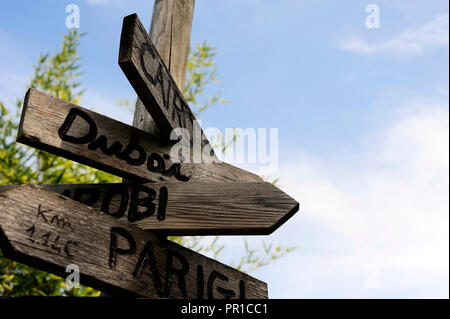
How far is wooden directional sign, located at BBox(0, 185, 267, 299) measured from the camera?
3.82 ft

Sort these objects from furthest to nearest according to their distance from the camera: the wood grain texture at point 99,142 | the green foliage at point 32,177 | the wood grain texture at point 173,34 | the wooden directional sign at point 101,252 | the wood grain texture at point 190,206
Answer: the green foliage at point 32,177 → the wood grain texture at point 173,34 → the wood grain texture at point 190,206 → the wood grain texture at point 99,142 → the wooden directional sign at point 101,252

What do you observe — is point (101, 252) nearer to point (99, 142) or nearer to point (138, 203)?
point (138, 203)

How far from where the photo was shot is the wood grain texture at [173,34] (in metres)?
1.92

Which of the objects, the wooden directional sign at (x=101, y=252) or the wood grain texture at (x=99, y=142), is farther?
the wood grain texture at (x=99, y=142)

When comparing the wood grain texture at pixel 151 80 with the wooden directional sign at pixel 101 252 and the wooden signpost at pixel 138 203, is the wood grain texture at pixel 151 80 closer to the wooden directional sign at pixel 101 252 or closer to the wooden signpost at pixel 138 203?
the wooden signpost at pixel 138 203

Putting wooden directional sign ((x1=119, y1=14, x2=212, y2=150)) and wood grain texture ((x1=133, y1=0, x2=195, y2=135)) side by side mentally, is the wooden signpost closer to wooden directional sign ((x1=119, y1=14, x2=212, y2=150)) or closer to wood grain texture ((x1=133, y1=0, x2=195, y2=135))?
wooden directional sign ((x1=119, y1=14, x2=212, y2=150))

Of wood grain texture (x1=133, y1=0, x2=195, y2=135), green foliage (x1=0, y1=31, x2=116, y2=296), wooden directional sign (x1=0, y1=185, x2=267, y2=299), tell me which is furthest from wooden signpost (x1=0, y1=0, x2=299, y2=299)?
green foliage (x1=0, y1=31, x2=116, y2=296)

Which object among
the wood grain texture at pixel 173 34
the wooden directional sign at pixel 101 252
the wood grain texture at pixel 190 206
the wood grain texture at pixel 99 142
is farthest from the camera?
the wood grain texture at pixel 173 34

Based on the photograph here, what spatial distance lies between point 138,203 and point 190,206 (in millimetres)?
171

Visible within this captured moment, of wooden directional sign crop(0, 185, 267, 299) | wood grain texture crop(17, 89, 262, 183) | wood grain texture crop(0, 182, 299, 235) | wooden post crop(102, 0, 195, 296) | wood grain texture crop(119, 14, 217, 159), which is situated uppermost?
wooden post crop(102, 0, 195, 296)

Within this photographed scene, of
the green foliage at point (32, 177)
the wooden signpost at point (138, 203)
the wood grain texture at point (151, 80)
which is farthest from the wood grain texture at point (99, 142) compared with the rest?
the green foliage at point (32, 177)
